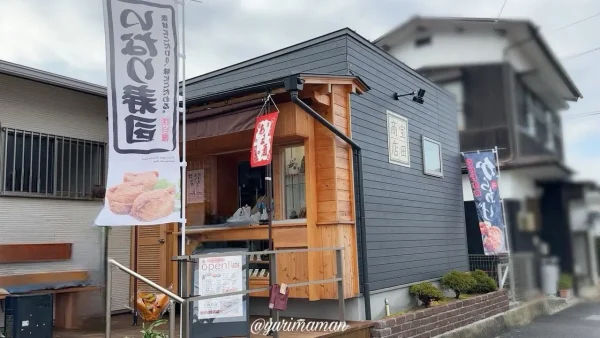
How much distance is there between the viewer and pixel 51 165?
6551mm

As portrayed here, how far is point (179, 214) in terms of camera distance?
190 inches

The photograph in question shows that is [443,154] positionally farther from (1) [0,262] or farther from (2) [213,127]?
(1) [0,262]

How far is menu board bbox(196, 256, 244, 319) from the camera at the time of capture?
449 cm

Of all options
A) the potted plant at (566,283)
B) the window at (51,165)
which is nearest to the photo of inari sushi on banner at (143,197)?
the window at (51,165)

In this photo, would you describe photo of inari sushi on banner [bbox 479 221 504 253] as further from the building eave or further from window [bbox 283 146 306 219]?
the building eave

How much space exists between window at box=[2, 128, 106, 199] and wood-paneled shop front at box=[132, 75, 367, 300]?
4.70ft

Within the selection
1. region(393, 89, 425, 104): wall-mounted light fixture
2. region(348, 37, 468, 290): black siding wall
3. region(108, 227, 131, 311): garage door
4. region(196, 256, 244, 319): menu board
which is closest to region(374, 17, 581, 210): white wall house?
region(196, 256, 244, 319): menu board

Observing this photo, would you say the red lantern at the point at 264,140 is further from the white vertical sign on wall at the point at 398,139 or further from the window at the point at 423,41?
the window at the point at 423,41

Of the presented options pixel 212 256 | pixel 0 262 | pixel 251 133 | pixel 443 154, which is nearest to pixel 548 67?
pixel 212 256

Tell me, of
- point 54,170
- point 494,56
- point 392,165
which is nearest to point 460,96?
point 494,56

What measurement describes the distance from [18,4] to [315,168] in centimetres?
365

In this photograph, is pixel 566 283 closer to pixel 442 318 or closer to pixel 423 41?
pixel 423 41

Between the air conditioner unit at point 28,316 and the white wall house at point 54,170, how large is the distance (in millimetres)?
1025

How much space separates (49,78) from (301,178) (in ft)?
11.0
